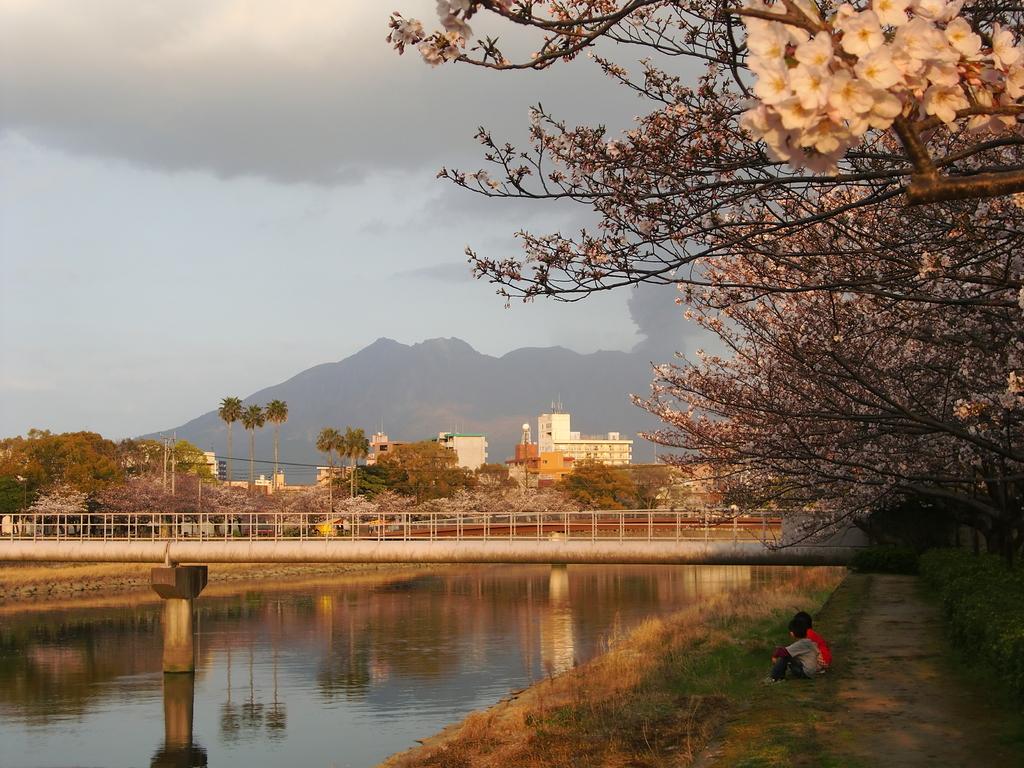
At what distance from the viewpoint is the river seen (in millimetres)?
26562

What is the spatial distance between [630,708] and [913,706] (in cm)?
764

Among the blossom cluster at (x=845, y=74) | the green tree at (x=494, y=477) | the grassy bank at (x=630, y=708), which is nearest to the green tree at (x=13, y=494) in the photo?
the grassy bank at (x=630, y=708)

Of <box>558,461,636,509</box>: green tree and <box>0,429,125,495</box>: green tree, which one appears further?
<box>558,461,636,509</box>: green tree

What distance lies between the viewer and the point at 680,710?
61.0 ft

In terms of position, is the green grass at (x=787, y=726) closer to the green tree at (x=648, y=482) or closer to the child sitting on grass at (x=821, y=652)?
the child sitting on grass at (x=821, y=652)

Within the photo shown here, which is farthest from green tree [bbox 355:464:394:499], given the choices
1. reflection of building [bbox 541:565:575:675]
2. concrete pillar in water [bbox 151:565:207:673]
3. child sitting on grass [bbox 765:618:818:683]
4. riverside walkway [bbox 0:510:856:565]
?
child sitting on grass [bbox 765:618:818:683]

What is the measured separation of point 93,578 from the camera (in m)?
63.6

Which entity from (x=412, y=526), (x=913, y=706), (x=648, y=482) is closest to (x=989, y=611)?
(x=913, y=706)

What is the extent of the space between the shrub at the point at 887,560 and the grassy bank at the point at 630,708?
2.87 metres

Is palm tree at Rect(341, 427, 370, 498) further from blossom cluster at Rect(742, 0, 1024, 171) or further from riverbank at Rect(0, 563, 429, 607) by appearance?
blossom cluster at Rect(742, 0, 1024, 171)

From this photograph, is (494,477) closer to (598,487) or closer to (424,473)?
(598,487)

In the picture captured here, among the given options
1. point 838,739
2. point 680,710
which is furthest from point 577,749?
point 838,739

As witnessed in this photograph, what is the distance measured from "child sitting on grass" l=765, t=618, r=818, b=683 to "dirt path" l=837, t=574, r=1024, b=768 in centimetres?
49

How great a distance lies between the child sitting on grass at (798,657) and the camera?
15844 mm
